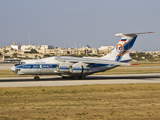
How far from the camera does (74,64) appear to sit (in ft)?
120

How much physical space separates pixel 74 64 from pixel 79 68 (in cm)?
103

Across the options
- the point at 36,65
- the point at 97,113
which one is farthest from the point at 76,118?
the point at 36,65

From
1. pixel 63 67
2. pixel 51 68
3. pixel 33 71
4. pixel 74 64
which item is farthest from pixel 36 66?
pixel 74 64

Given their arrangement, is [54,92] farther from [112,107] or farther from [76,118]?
[76,118]

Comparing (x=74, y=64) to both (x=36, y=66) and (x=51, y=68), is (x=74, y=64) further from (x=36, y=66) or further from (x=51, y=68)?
→ (x=36, y=66)

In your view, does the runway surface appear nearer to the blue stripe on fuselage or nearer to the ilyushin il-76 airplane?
the ilyushin il-76 airplane

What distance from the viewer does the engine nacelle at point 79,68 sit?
3588cm

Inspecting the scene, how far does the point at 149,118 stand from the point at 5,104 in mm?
9742

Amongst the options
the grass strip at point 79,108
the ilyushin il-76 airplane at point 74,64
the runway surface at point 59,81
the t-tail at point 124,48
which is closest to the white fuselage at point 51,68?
the ilyushin il-76 airplane at point 74,64

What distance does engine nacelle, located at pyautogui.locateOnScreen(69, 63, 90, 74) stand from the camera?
35875 millimetres

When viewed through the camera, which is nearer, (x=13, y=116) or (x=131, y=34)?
(x=13, y=116)

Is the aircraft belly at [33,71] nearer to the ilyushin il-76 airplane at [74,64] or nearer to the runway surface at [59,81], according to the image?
the ilyushin il-76 airplane at [74,64]

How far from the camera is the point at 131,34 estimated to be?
39.2 meters

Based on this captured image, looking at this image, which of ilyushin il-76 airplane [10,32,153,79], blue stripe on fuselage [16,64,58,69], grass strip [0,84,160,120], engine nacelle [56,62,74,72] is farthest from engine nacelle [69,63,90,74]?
grass strip [0,84,160,120]
